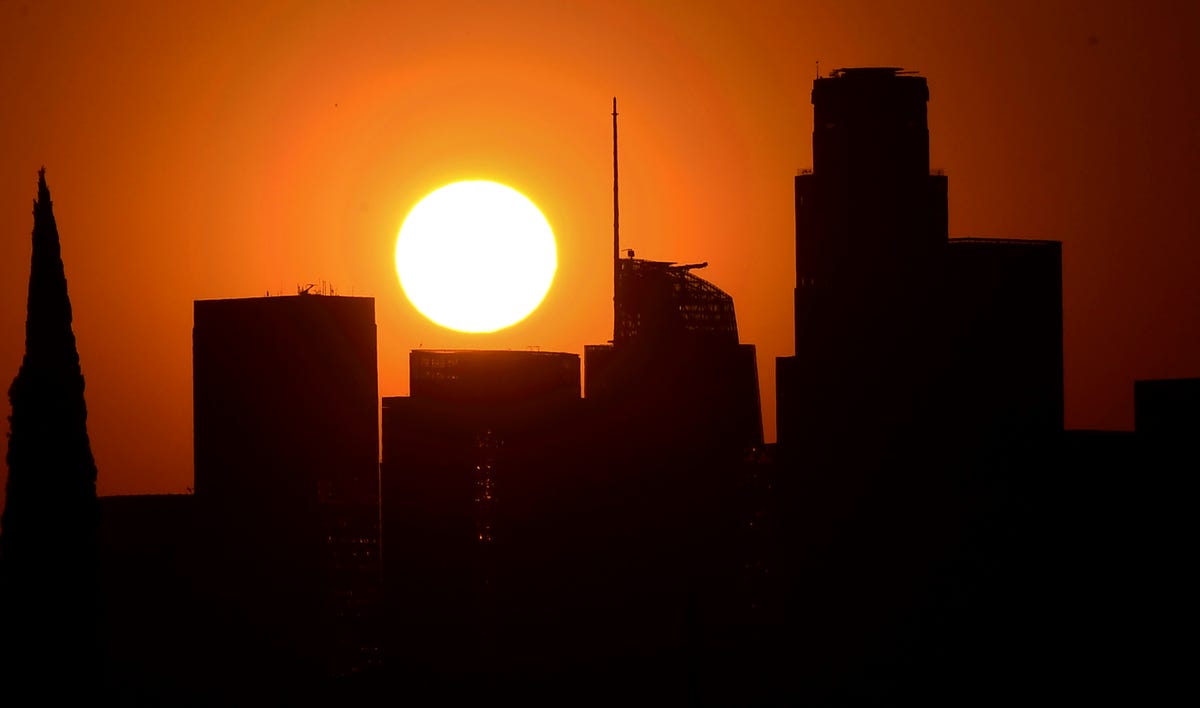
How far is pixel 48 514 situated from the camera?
10312 centimetres

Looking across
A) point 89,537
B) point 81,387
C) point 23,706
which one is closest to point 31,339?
point 81,387

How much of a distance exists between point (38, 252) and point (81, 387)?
31.5 ft

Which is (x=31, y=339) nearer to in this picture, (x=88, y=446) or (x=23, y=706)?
(x=88, y=446)

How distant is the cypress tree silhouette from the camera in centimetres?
9894

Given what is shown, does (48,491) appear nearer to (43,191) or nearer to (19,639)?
(19,639)

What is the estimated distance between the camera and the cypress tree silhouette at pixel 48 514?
98938mm

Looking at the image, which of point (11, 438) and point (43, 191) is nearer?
point (43, 191)

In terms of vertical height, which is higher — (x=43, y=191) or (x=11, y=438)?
(x=43, y=191)

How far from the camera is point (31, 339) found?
99.1 metres

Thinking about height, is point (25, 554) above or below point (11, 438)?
below

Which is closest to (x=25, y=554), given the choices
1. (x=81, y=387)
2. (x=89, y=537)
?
(x=89, y=537)

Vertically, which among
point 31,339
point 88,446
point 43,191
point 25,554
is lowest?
point 25,554

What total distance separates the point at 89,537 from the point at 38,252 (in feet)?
62.9

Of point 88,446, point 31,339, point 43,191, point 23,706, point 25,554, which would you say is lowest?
point 23,706
